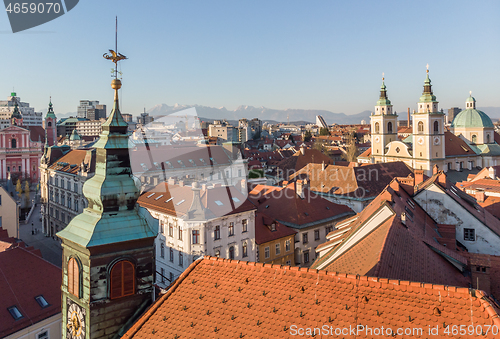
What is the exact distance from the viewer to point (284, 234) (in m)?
32.4

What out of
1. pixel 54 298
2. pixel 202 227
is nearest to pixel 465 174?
pixel 202 227

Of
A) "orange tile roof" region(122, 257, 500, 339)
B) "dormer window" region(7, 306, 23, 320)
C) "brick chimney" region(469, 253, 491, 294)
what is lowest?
"dormer window" region(7, 306, 23, 320)

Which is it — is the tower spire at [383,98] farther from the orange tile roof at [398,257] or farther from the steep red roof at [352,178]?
the orange tile roof at [398,257]

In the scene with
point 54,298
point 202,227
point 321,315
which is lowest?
point 54,298

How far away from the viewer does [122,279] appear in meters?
9.90

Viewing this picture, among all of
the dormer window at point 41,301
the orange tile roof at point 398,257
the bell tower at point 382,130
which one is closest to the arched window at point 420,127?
the bell tower at point 382,130

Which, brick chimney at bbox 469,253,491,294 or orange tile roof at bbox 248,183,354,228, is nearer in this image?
brick chimney at bbox 469,253,491,294

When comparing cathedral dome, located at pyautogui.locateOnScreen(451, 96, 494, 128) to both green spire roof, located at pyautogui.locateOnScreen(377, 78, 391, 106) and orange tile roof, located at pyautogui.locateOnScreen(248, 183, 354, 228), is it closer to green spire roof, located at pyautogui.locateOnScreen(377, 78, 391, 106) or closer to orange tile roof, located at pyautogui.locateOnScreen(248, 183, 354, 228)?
green spire roof, located at pyautogui.locateOnScreen(377, 78, 391, 106)

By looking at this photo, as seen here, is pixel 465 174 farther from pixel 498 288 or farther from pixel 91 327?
pixel 91 327

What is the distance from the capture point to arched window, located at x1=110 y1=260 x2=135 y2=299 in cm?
979

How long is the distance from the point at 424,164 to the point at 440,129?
7.71 metres

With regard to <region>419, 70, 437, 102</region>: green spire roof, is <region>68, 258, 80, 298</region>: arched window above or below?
below

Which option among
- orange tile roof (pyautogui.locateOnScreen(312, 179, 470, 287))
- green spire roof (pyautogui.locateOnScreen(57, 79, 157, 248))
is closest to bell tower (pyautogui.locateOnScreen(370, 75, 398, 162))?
orange tile roof (pyautogui.locateOnScreen(312, 179, 470, 287))

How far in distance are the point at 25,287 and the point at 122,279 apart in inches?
466
